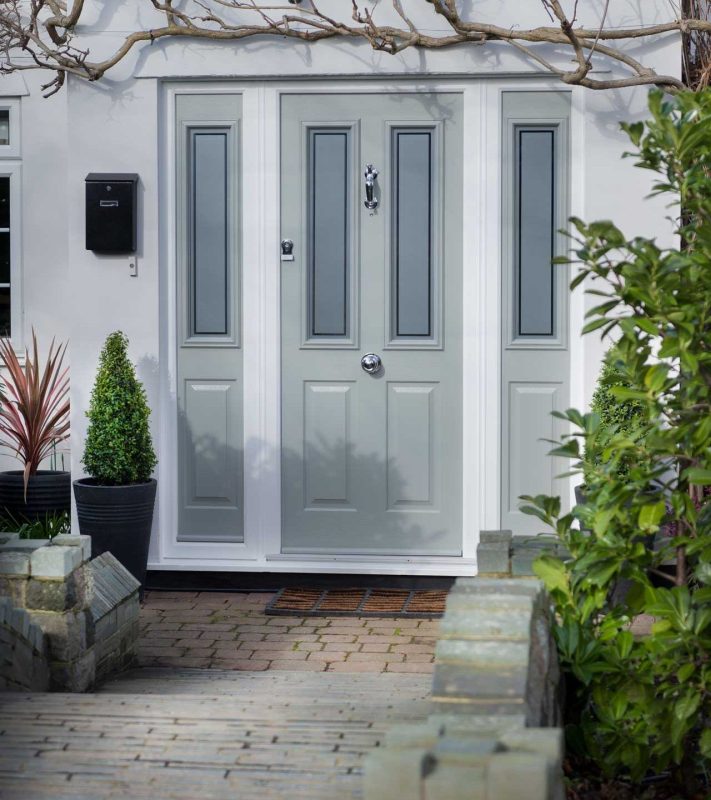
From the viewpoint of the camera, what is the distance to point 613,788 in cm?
342

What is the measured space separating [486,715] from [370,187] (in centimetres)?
406

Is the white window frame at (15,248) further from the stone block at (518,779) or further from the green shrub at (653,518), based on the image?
the stone block at (518,779)

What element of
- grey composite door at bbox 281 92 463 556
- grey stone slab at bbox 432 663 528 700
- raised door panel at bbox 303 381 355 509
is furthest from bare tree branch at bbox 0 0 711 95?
grey stone slab at bbox 432 663 528 700

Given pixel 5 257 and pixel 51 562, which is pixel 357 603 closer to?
pixel 51 562

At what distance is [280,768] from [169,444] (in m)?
3.65

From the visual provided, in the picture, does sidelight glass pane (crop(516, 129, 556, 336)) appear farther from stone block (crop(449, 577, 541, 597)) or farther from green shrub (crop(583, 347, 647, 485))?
stone block (crop(449, 577, 541, 597))

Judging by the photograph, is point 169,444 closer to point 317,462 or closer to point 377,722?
point 317,462

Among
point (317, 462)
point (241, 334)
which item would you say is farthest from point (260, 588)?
point (241, 334)

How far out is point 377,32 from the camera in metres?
5.92

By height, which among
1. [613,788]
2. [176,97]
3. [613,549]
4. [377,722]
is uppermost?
[176,97]

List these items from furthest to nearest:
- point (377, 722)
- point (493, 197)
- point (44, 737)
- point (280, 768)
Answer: point (493, 197)
point (377, 722)
point (44, 737)
point (280, 768)

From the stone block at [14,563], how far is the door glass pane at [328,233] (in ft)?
7.71

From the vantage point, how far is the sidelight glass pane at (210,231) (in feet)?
20.7

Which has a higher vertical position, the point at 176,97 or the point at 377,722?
the point at 176,97
